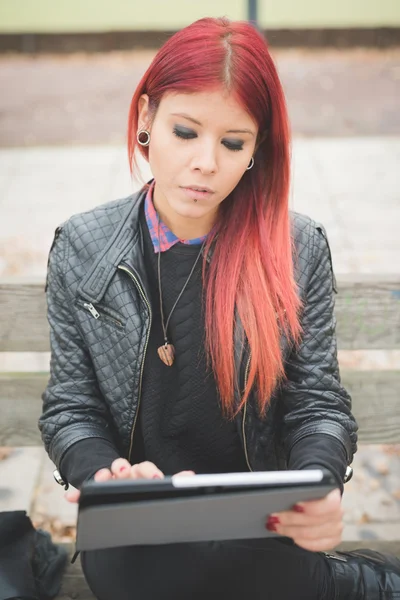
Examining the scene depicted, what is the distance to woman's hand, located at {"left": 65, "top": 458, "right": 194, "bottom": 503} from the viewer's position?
179cm

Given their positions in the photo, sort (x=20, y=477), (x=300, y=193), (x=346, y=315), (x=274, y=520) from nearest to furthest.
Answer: (x=274, y=520) → (x=346, y=315) → (x=20, y=477) → (x=300, y=193)

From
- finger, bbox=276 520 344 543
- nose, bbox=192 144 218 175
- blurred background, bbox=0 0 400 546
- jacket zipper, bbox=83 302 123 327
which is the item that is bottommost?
blurred background, bbox=0 0 400 546

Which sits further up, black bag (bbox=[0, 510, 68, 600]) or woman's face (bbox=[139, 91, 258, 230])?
woman's face (bbox=[139, 91, 258, 230])

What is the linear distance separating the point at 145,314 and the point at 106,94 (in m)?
8.88

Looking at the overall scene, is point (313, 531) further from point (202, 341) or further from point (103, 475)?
point (202, 341)

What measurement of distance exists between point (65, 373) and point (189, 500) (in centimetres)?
72

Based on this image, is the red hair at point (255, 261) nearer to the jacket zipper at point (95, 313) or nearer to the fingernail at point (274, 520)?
the jacket zipper at point (95, 313)

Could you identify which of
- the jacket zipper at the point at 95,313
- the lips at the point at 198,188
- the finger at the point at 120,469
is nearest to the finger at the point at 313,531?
the finger at the point at 120,469

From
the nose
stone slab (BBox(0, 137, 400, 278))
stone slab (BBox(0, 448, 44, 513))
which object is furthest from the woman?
stone slab (BBox(0, 137, 400, 278))

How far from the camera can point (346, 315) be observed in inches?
97.0

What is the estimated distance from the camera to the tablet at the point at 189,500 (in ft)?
5.16

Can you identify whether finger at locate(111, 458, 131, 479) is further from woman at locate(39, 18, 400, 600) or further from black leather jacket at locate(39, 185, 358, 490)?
black leather jacket at locate(39, 185, 358, 490)

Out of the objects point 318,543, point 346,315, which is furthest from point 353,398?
point 318,543

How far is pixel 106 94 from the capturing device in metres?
10.5
